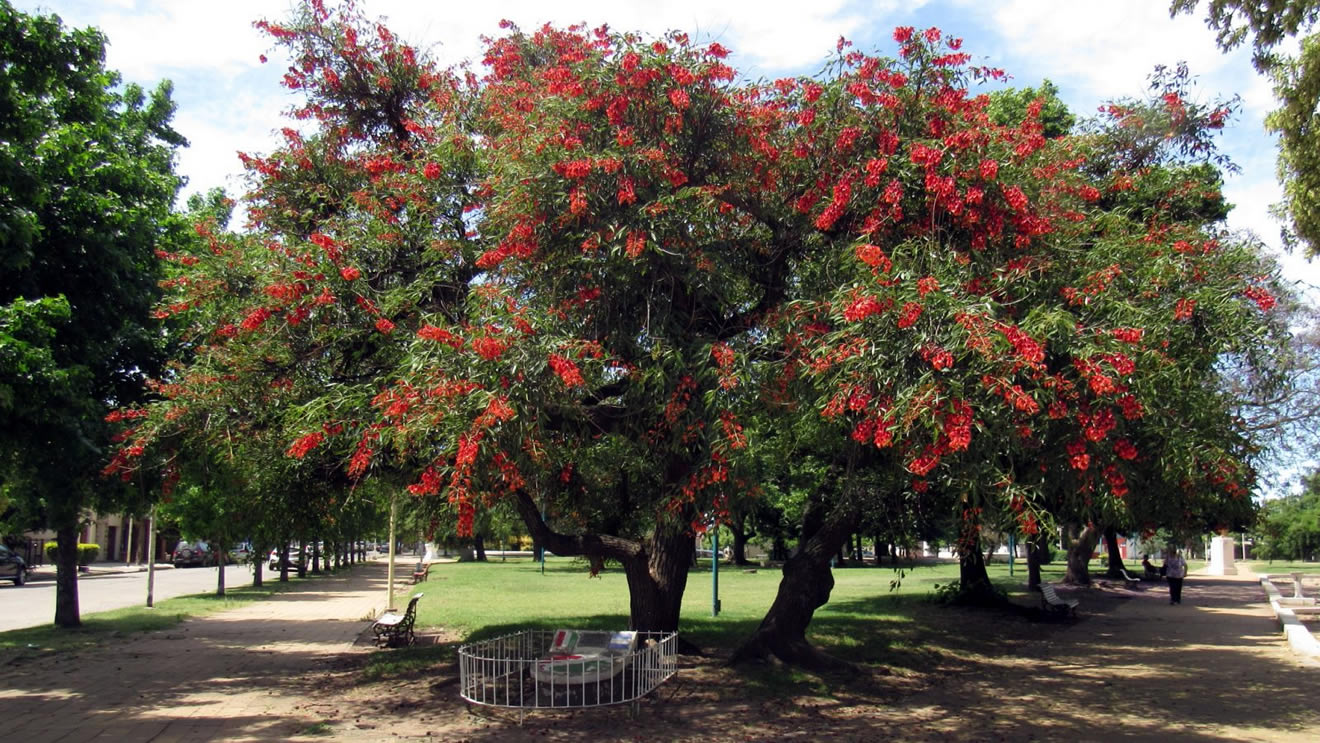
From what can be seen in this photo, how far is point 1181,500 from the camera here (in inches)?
347

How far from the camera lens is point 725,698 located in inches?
402

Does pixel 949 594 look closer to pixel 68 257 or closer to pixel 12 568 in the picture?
pixel 68 257

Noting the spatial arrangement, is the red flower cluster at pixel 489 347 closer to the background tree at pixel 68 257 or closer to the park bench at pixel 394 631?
the background tree at pixel 68 257

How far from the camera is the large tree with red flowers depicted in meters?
6.74

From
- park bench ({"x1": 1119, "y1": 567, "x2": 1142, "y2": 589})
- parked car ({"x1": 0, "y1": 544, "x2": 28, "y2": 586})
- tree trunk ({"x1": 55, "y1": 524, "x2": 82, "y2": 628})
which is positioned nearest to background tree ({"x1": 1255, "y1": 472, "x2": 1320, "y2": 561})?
park bench ({"x1": 1119, "y1": 567, "x2": 1142, "y2": 589})

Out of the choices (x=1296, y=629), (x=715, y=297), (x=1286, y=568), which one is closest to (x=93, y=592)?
(x=715, y=297)

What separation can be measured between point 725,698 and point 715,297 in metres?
4.52

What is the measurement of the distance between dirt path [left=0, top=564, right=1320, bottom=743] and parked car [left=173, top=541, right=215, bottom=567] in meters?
36.5

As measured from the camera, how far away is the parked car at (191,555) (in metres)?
49.3

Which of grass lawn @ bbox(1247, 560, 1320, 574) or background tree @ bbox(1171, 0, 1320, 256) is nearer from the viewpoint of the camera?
background tree @ bbox(1171, 0, 1320, 256)

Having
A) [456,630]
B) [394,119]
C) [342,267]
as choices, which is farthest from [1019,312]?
[456,630]

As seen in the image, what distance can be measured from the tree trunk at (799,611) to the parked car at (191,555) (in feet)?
145

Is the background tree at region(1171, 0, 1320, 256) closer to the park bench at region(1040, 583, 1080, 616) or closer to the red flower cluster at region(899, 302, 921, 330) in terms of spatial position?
the red flower cluster at region(899, 302, 921, 330)

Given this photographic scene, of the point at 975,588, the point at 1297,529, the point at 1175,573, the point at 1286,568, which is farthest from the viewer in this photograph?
the point at 1297,529
